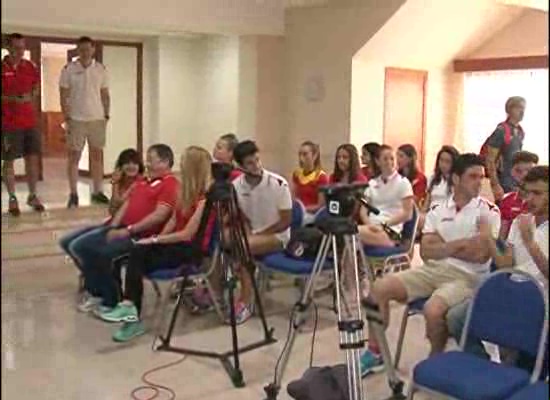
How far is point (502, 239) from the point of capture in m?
2.03

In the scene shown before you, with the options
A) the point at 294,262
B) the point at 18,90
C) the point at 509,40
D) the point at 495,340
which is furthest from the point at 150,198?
the point at 509,40

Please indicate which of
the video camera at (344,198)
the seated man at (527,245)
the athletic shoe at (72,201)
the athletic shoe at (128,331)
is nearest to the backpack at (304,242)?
the video camera at (344,198)

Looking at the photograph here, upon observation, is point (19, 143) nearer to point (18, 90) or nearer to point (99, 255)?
point (18, 90)

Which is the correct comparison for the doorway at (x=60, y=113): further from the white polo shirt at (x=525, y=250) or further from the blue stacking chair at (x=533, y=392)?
the blue stacking chair at (x=533, y=392)

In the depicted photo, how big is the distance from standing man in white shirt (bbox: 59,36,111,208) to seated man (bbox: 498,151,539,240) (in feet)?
3.94

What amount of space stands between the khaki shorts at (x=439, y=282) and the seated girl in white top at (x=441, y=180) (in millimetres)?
177

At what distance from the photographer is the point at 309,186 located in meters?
2.18

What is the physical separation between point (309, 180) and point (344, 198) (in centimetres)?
26

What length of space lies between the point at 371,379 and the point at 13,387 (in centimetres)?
120

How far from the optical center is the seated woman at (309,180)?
2.13 m

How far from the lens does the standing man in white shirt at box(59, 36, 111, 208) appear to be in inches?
82.5

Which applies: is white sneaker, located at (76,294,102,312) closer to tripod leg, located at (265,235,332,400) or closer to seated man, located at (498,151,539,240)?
tripod leg, located at (265,235,332,400)

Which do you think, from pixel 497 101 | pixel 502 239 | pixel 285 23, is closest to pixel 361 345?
pixel 502 239

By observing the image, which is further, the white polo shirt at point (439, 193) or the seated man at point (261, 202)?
the seated man at point (261, 202)
